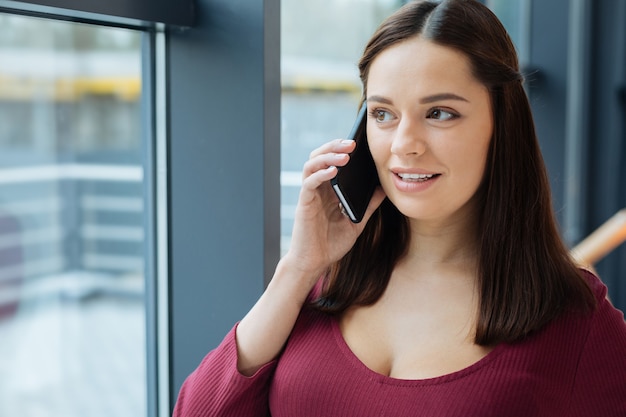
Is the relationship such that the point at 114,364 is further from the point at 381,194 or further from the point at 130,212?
the point at 381,194

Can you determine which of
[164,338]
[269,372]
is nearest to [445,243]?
[269,372]

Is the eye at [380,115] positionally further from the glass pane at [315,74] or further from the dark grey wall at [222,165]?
the glass pane at [315,74]

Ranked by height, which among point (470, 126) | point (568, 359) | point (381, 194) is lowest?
point (568, 359)

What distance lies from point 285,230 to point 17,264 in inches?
30.5

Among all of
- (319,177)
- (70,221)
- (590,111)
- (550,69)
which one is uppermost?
(550,69)

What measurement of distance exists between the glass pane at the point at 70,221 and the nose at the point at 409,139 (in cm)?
65

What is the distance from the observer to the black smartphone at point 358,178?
4.74 ft

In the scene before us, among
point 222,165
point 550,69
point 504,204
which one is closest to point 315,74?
point 222,165

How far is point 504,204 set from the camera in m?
1.43

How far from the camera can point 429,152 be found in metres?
1.33

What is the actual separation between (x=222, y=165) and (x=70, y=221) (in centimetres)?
33

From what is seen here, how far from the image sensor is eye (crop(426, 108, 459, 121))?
1.33 m

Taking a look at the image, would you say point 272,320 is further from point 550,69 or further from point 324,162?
point 550,69

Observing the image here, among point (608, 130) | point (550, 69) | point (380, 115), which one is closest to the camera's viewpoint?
point (380, 115)
